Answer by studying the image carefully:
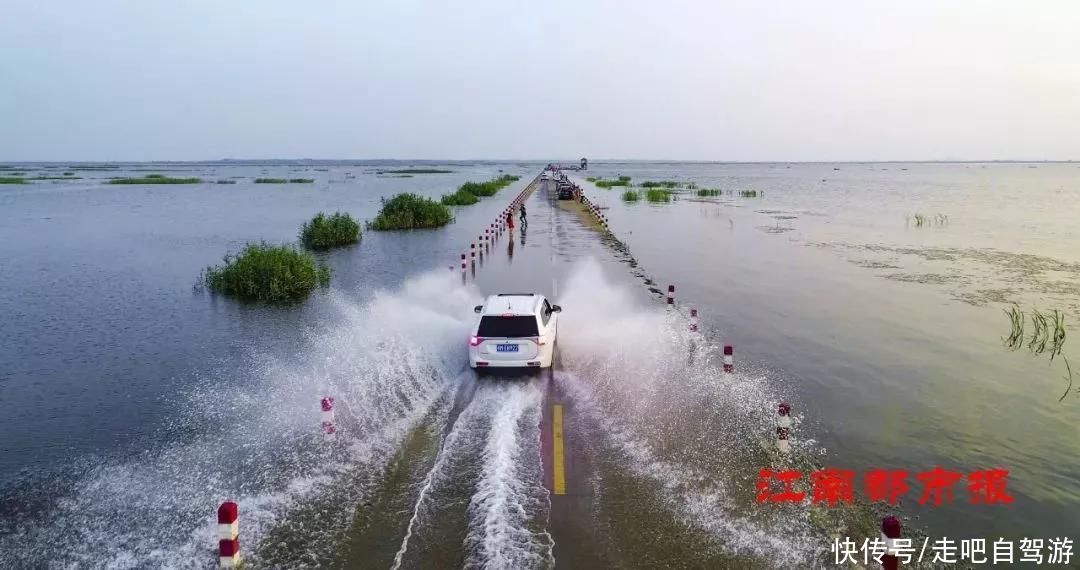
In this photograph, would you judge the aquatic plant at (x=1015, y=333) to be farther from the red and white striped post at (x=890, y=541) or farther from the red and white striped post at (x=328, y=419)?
the red and white striped post at (x=328, y=419)

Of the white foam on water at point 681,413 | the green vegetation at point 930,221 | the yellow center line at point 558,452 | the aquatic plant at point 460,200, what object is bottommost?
the white foam on water at point 681,413

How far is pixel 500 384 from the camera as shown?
12.9 metres

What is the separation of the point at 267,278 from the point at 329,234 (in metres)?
13.5

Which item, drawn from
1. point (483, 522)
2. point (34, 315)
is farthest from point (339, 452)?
point (34, 315)

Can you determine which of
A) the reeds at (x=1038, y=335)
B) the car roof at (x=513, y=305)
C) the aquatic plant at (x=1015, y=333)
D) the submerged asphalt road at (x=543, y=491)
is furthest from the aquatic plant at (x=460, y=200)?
the submerged asphalt road at (x=543, y=491)

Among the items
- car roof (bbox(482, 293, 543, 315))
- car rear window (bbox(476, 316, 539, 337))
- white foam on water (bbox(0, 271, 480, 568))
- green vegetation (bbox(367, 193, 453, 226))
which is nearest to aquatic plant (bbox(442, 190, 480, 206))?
green vegetation (bbox(367, 193, 453, 226))

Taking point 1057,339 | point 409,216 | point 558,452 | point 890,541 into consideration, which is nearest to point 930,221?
point 1057,339

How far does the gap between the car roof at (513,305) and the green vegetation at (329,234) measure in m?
25.1

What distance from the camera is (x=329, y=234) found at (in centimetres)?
3684

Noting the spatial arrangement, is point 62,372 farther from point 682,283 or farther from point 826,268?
point 826,268

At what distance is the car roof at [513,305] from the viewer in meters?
13.0

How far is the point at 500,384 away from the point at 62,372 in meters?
10.3

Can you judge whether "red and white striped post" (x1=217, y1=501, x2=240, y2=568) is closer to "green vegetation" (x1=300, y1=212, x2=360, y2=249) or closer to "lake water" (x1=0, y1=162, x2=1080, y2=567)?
"lake water" (x1=0, y1=162, x2=1080, y2=567)

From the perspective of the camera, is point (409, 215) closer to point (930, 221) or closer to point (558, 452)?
point (558, 452)
